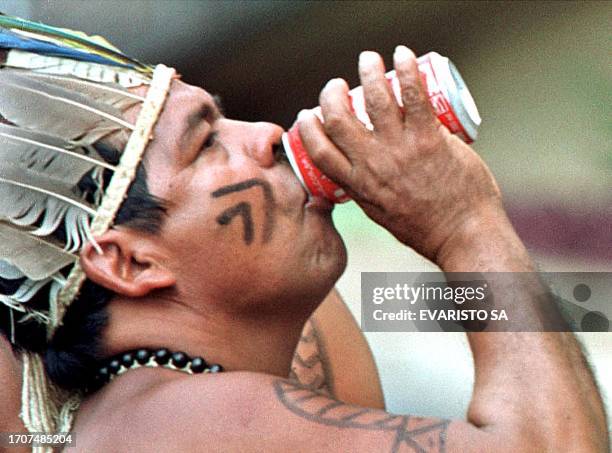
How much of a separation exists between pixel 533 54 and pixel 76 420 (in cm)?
312

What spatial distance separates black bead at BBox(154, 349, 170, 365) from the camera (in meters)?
2.03

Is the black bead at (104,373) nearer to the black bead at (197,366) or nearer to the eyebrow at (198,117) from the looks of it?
the black bead at (197,366)

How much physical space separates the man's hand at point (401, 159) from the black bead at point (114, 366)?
605mm

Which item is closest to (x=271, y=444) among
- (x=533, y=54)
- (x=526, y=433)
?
(x=526, y=433)

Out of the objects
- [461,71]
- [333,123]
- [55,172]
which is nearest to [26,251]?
[55,172]

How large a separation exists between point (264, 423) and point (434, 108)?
0.70 meters

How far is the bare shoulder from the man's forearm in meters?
0.09

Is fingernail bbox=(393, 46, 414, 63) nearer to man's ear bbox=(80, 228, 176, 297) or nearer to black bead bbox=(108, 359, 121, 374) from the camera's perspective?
man's ear bbox=(80, 228, 176, 297)

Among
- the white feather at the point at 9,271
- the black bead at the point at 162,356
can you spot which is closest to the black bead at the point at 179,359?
the black bead at the point at 162,356

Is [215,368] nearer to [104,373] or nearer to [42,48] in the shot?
[104,373]

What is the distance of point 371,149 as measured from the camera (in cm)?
195

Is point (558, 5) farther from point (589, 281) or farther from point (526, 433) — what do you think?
point (526, 433)

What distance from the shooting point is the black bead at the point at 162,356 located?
203 cm

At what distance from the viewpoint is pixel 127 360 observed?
6.72 feet
